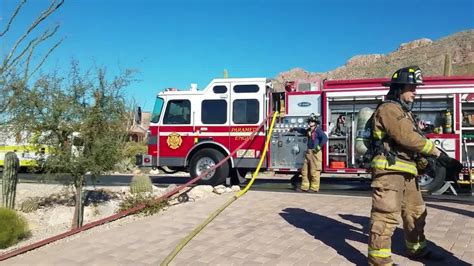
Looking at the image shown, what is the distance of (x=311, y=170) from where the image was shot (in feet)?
35.6

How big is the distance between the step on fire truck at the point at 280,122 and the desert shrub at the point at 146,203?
332 cm

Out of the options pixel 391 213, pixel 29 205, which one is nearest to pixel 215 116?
pixel 29 205

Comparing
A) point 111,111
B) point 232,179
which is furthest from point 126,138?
point 232,179

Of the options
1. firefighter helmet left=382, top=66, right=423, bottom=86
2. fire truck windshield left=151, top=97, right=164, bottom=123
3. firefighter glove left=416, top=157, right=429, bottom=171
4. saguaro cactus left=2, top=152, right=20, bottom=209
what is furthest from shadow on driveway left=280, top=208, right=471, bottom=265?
saguaro cactus left=2, top=152, right=20, bottom=209

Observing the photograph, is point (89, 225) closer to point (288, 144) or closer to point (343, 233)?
point (343, 233)

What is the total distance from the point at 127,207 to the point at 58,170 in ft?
5.29

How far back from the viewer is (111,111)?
9258 millimetres

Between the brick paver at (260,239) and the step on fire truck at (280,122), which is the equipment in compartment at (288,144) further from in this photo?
the brick paver at (260,239)

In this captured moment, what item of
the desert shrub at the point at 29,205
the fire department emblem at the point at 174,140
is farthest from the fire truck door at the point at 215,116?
the desert shrub at the point at 29,205

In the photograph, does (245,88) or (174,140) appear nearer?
(245,88)

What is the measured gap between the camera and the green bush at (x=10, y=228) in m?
8.12

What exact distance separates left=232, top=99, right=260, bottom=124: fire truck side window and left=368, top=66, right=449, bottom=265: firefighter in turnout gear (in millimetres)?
7267

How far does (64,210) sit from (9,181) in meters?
1.40

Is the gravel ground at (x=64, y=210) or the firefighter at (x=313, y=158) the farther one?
the firefighter at (x=313, y=158)
